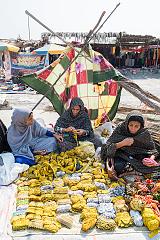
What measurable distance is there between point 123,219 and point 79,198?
1.92 feet

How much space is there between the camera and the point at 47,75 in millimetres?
5516

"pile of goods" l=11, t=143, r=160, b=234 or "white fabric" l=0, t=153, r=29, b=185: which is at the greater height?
"white fabric" l=0, t=153, r=29, b=185

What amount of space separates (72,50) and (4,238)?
360cm

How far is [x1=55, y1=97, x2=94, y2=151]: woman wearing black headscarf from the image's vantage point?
186 inches

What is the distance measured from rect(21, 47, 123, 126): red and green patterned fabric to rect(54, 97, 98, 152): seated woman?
0.82m

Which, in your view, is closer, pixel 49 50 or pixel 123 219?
pixel 123 219

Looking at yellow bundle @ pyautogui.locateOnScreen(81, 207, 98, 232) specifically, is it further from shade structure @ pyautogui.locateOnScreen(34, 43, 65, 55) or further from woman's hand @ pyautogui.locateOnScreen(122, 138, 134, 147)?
shade structure @ pyautogui.locateOnScreen(34, 43, 65, 55)

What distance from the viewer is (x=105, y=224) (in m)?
3.02

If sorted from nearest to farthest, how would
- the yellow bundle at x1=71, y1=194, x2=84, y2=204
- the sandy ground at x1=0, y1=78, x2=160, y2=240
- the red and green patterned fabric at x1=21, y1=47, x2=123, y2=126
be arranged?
the sandy ground at x1=0, y1=78, x2=160, y2=240, the yellow bundle at x1=71, y1=194, x2=84, y2=204, the red and green patterned fabric at x1=21, y1=47, x2=123, y2=126

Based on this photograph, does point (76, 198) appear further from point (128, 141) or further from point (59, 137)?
point (59, 137)

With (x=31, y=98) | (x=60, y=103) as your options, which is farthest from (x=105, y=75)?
(x=31, y=98)

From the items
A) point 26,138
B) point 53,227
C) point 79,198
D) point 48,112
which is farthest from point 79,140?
point 48,112

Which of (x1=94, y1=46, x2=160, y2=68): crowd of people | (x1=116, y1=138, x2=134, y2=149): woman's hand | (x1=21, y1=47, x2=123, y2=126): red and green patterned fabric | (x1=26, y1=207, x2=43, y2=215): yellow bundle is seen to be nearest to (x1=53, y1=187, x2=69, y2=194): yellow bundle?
(x1=26, y1=207, x2=43, y2=215): yellow bundle

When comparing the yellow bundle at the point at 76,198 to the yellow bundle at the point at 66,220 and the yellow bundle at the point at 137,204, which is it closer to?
the yellow bundle at the point at 66,220
